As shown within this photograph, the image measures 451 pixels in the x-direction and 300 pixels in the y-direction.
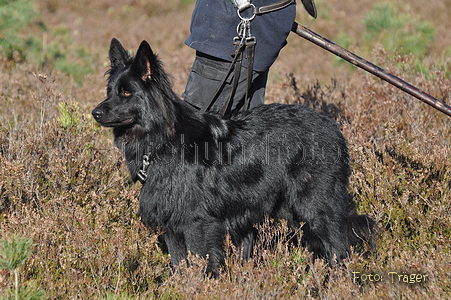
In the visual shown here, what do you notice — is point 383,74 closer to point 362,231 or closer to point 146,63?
point 362,231

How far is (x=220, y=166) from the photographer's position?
3.47m

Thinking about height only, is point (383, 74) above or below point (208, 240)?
above

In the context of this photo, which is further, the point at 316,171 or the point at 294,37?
the point at 294,37

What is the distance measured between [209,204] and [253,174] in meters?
0.42

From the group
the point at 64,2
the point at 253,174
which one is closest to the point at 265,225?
the point at 253,174

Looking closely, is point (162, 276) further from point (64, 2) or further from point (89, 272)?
point (64, 2)

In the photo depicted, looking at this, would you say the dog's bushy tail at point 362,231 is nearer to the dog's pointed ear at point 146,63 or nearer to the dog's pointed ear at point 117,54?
the dog's pointed ear at point 146,63

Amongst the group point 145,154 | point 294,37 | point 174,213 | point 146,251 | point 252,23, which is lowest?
point 146,251

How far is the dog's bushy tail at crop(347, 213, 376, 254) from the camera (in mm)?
3739

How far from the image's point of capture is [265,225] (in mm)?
3570

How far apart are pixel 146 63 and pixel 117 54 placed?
0.34 metres

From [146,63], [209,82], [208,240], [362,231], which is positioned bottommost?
[362,231]

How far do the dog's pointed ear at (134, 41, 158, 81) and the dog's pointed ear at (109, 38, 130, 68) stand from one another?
178 mm

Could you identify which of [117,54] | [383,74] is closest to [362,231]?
[383,74]
